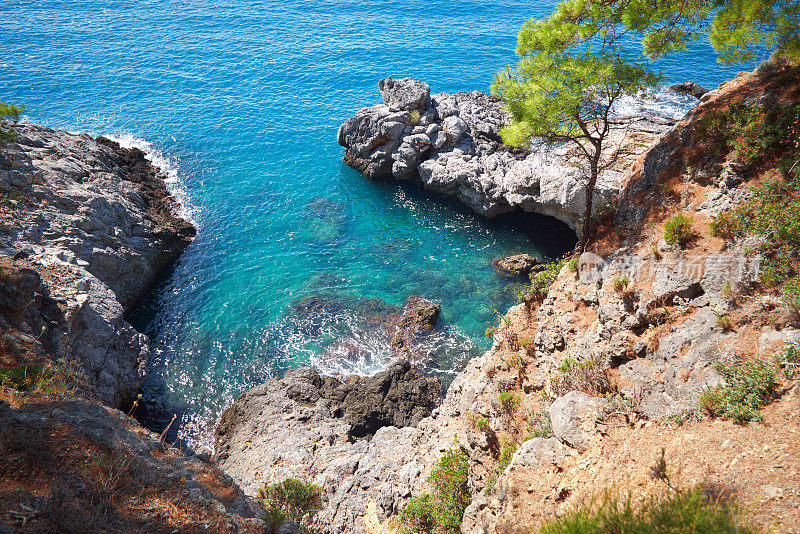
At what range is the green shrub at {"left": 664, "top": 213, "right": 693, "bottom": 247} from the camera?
13.6 metres

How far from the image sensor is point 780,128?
13031mm

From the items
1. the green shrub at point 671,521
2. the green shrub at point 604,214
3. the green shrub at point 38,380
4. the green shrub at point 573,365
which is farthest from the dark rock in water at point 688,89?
the green shrub at point 38,380

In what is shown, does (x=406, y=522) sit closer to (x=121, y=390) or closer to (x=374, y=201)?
(x=121, y=390)

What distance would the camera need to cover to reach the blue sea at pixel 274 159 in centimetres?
2491

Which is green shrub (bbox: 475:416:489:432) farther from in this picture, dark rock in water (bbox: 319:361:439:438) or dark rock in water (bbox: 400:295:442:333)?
dark rock in water (bbox: 400:295:442:333)

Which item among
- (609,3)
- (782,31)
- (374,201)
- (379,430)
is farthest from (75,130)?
(782,31)

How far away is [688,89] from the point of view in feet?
145

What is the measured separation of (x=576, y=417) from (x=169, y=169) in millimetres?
41536

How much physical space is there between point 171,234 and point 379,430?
22.6 metres

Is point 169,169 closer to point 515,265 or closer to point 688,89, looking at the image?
point 515,265

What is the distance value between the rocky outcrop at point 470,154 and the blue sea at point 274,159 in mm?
2132

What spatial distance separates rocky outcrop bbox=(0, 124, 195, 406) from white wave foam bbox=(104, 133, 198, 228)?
1015 millimetres

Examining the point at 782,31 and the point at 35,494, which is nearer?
the point at 35,494

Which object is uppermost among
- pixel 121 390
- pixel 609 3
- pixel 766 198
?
pixel 609 3
